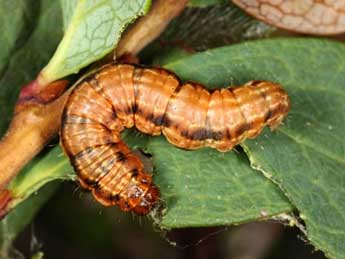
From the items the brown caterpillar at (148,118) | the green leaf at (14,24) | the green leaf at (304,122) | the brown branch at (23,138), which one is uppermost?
the green leaf at (14,24)

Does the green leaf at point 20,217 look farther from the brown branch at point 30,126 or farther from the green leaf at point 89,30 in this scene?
the green leaf at point 89,30

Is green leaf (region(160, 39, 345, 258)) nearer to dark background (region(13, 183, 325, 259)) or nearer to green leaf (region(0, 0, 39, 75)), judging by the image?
green leaf (region(0, 0, 39, 75))

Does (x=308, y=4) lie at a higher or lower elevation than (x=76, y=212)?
higher

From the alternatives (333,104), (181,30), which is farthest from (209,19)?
(333,104)

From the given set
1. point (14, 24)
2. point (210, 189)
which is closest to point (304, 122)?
point (210, 189)

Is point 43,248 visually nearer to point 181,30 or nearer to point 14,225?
point 14,225

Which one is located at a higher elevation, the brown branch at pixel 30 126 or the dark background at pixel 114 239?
the brown branch at pixel 30 126

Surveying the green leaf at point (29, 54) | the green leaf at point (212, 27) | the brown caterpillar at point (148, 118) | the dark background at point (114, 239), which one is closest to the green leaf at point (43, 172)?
the brown caterpillar at point (148, 118)

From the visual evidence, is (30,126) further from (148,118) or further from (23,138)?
(148,118)
